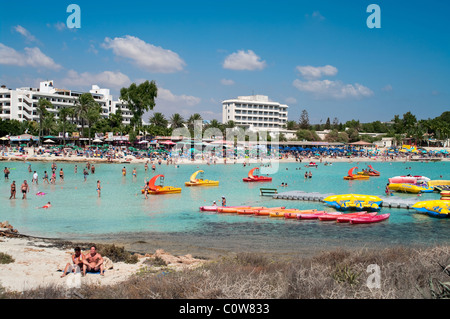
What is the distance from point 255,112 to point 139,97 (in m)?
66.7

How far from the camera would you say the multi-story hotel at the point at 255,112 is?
465ft

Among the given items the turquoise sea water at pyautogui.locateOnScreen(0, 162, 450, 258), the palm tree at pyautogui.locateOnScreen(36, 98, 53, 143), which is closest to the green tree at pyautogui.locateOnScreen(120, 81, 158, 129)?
the palm tree at pyautogui.locateOnScreen(36, 98, 53, 143)

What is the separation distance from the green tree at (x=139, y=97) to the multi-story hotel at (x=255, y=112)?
56701mm

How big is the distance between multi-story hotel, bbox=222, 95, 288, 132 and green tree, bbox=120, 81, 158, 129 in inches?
2232

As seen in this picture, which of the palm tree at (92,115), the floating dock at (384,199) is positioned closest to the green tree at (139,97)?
the palm tree at (92,115)

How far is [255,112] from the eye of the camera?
144 meters

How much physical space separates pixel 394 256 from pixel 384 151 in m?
106

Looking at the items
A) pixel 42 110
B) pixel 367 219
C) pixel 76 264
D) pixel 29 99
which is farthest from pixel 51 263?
pixel 29 99

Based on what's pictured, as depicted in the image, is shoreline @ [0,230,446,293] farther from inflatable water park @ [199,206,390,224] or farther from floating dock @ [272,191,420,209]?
floating dock @ [272,191,420,209]

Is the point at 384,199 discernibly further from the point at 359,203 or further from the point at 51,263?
the point at 51,263

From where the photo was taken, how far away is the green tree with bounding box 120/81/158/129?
8472cm

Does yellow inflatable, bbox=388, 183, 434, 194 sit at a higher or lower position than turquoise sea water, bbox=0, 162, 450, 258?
higher

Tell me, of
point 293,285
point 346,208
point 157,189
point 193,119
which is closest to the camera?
point 293,285

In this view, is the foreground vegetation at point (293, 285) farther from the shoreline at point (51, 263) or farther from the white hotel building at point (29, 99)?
the white hotel building at point (29, 99)
